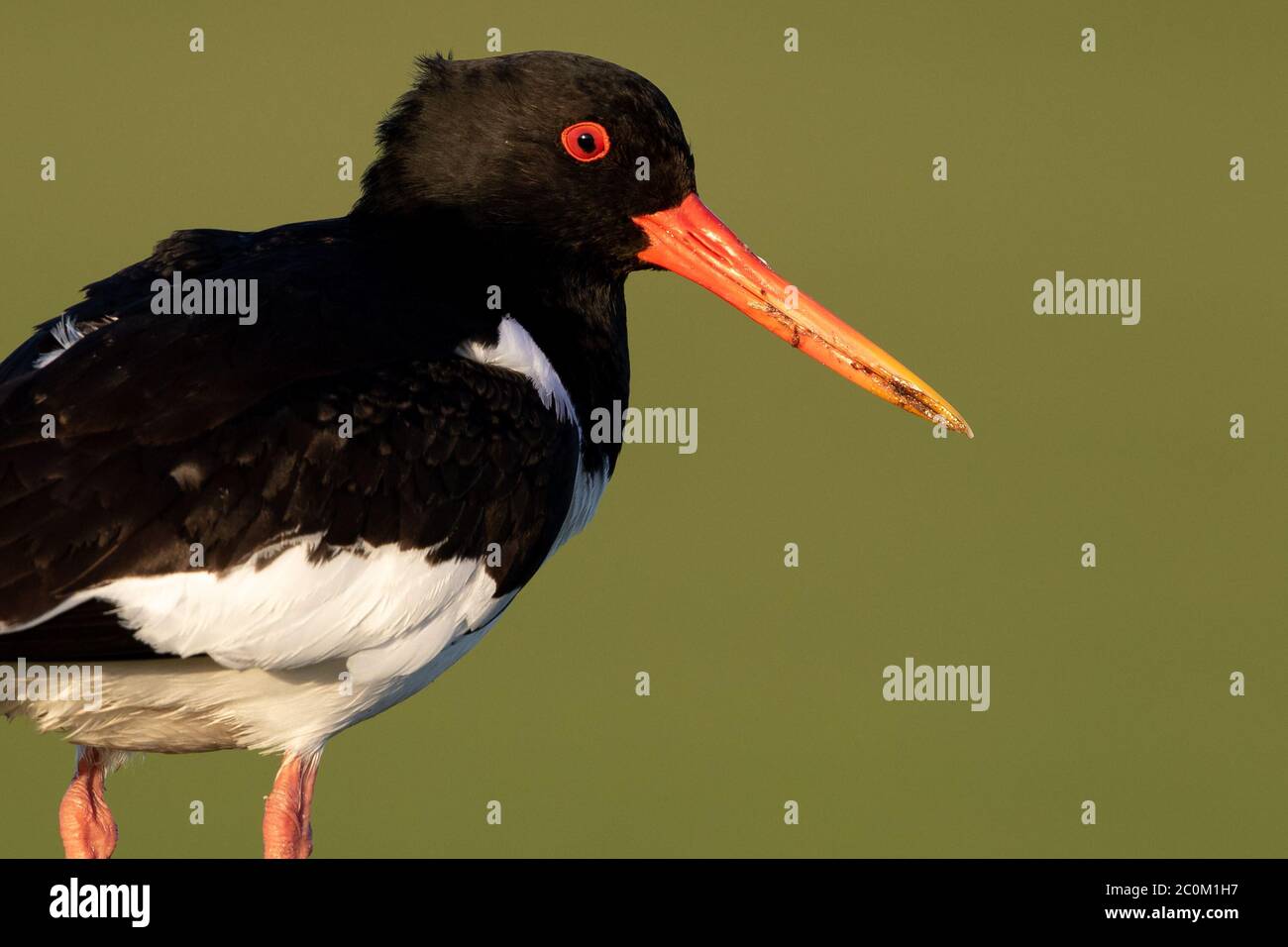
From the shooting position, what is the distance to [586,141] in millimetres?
4656

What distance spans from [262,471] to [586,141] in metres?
1.31

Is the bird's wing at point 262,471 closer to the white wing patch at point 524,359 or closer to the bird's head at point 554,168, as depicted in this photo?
the white wing patch at point 524,359

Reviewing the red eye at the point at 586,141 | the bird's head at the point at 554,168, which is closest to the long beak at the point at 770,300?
the bird's head at the point at 554,168

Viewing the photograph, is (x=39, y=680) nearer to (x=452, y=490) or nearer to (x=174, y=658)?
(x=174, y=658)

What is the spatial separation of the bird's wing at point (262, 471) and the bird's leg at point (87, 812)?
0.92 meters

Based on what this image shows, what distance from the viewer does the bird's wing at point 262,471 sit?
367 cm

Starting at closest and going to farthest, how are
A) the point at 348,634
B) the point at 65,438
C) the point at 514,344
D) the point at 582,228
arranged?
the point at 65,438, the point at 348,634, the point at 514,344, the point at 582,228

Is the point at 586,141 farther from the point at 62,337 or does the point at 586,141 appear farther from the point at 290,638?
the point at 290,638

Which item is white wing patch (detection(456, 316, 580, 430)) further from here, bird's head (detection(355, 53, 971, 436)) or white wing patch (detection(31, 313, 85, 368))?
white wing patch (detection(31, 313, 85, 368))

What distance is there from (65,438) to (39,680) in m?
0.51

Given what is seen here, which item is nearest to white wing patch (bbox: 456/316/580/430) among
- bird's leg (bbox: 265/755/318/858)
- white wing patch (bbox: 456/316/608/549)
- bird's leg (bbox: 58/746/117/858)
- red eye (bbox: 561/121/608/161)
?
white wing patch (bbox: 456/316/608/549)

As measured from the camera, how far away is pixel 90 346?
12.9 feet

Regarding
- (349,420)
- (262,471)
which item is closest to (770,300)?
(349,420)

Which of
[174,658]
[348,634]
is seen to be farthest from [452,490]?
[174,658]
